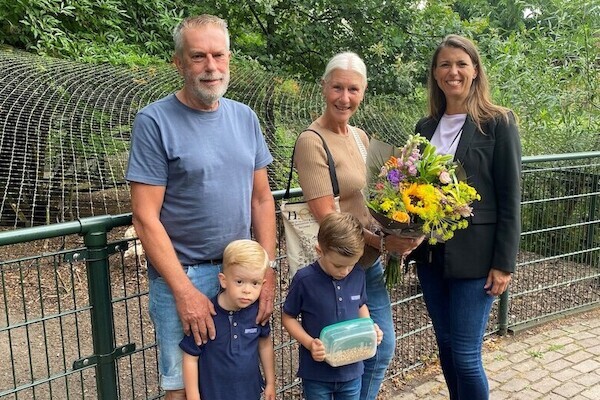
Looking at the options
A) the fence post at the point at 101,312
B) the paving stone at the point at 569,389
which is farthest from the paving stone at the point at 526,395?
the fence post at the point at 101,312

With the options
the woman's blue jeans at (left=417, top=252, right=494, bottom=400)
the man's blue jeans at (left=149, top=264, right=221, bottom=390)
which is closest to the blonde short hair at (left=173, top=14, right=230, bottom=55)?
the man's blue jeans at (left=149, top=264, right=221, bottom=390)

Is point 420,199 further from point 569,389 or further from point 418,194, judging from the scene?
point 569,389

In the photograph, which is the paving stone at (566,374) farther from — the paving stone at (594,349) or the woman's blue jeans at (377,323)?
the woman's blue jeans at (377,323)

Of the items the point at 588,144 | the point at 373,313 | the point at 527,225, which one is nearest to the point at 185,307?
the point at 373,313

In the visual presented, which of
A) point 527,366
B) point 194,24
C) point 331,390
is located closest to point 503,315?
point 527,366

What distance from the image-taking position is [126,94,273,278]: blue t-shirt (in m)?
1.99

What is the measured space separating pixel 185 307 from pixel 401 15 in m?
5.91

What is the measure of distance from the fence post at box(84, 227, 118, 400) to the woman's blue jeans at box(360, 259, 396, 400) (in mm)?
1105

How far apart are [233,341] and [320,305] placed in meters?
0.37

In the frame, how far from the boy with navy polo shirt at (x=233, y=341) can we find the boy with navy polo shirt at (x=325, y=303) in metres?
0.19

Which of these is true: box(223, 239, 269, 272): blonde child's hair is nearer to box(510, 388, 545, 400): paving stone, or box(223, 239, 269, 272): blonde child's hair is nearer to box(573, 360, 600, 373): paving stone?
box(510, 388, 545, 400): paving stone

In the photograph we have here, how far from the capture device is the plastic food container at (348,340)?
7.20 feet

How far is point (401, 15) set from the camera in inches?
278

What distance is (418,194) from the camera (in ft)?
7.03
